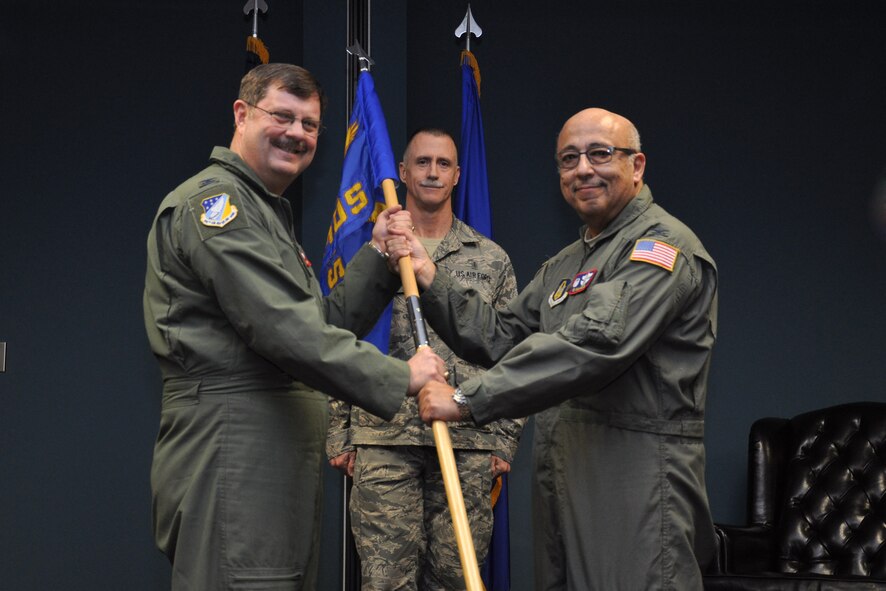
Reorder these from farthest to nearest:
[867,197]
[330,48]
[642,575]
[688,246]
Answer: [867,197] → [330,48] → [688,246] → [642,575]

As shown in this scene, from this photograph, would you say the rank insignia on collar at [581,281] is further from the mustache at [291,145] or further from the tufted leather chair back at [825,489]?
the tufted leather chair back at [825,489]

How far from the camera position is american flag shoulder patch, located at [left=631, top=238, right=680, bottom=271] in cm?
245

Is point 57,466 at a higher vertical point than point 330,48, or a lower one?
lower

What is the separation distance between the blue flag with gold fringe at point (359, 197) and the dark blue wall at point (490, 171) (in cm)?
95

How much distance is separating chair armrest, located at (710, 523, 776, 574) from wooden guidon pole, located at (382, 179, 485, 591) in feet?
5.47

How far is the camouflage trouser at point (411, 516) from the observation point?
332 centimetres

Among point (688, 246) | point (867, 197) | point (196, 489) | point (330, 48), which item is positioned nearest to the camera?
point (196, 489)

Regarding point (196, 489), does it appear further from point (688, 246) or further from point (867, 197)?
point (867, 197)

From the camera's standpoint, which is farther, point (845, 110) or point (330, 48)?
point (845, 110)

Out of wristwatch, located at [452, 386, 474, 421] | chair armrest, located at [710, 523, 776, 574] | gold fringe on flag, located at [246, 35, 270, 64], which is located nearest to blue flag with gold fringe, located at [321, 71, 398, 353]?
gold fringe on flag, located at [246, 35, 270, 64]

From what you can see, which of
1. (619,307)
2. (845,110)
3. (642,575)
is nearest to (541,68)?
(845,110)

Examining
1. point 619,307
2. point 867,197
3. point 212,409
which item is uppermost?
point 867,197

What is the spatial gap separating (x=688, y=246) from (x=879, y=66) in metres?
3.01

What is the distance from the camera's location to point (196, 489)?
7.15ft
